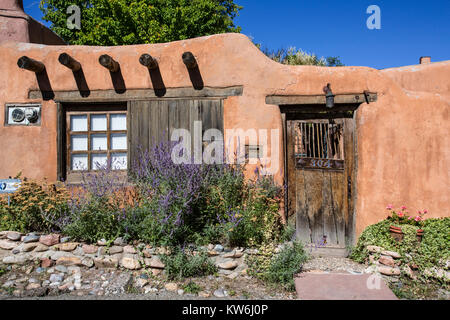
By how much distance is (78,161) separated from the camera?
5535 mm

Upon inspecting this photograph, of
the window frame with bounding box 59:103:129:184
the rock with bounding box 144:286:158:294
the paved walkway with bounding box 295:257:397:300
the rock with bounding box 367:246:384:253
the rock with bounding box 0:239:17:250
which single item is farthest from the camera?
the window frame with bounding box 59:103:129:184

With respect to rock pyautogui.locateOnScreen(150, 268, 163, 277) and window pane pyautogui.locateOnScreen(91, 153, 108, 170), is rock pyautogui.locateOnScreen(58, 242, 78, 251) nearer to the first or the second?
rock pyautogui.locateOnScreen(150, 268, 163, 277)

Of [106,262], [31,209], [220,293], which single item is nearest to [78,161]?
[31,209]

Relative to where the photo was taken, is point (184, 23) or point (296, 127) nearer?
point (296, 127)

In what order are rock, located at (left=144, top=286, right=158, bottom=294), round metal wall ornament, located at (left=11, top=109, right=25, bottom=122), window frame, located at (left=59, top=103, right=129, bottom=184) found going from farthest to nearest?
window frame, located at (left=59, top=103, right=129, bottom=184) → round metal wall ornament, located at (left=11, top=109, right=25, bottom=122) → rock, located at (left=144, top=286, right=158, bottom=294)

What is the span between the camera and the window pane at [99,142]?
557 cm

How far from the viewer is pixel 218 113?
5.21m

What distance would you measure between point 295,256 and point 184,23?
35.6 feet

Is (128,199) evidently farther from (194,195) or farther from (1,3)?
(1,3)

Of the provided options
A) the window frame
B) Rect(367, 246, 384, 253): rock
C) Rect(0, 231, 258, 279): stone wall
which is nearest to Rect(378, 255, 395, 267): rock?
Result: Rect(367, 246, 384, 253): rock

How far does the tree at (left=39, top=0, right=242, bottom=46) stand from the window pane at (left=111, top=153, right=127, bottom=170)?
7.70 m

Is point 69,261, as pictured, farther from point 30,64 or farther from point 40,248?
point 30,64

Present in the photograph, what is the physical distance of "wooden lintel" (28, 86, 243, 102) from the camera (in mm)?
5224

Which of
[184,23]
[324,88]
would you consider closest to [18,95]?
[324,88]
